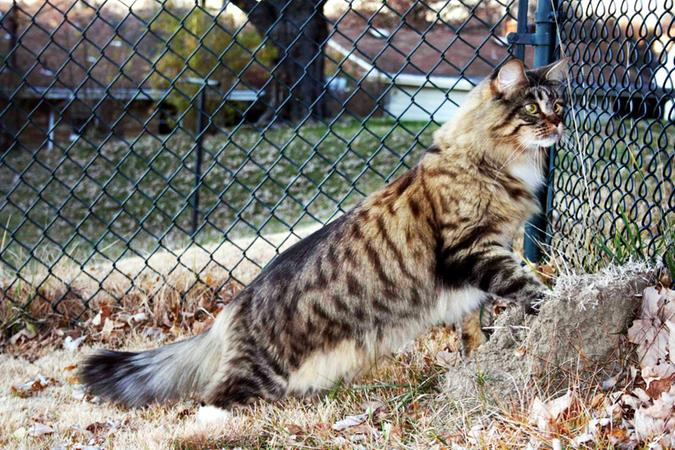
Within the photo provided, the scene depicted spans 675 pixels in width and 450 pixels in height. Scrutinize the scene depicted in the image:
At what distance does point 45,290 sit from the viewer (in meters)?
4.99

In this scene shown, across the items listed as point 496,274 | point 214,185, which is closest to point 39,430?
point 496,274

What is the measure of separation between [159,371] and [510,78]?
6.89 feet

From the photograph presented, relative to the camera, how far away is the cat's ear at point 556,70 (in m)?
3.41

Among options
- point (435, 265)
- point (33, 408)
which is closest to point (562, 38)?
point (435, 265)

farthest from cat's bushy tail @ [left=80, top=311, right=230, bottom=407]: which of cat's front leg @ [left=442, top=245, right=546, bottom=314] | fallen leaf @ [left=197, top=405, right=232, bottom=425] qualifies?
cat's front leg @ [left=442, top=245, right=546, bottom=314]

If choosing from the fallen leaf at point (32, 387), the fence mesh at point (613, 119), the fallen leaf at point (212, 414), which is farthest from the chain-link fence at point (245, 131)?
the fallen leaf at point (212, 414)

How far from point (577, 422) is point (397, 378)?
3.11ft

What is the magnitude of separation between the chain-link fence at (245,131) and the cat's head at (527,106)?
0.15 meters

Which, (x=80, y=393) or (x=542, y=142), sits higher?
(x=542, y=142)

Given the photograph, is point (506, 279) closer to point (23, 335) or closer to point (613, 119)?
point (613, 119)

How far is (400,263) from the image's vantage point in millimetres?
3430

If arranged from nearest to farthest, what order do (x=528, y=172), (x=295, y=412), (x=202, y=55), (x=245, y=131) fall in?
(x=295, y=412)
(x=528, y=172)
(x=202, y=55)
(x=245, y=131)

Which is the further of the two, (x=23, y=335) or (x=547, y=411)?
(x=23, y=335)

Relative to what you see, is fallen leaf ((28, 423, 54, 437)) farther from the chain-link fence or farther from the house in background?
the house in background
